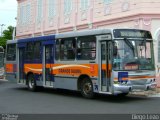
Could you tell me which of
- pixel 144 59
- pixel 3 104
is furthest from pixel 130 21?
pixel 3 104

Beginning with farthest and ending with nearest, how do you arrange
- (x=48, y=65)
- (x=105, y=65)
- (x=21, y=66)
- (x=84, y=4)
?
(x=84, y=4) → (x=21, y=66) → (x=48, y=65) → (x=105, y=65)

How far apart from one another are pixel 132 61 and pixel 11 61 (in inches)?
378

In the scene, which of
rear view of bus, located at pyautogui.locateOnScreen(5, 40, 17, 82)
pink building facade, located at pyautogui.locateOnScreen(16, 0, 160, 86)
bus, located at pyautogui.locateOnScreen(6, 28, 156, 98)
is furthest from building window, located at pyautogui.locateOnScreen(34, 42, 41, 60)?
pink building facade, located at pyautogui.locateOnScreen(16, 0, 160, 86)

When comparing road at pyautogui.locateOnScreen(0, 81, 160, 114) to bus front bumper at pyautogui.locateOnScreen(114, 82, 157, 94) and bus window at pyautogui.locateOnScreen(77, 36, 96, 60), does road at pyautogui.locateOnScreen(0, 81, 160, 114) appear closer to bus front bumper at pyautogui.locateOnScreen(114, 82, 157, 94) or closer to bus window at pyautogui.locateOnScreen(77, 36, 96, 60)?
bus front bumper at pyautogui.locateOnScreen(114, 82, 157, 94)

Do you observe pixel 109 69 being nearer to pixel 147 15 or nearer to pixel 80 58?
pixel 80 58

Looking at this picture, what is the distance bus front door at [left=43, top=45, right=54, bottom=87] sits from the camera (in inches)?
713

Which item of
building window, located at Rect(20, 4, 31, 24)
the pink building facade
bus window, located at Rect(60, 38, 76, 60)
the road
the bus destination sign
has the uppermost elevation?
building window, located at Rect(20, 4, 31, 24)

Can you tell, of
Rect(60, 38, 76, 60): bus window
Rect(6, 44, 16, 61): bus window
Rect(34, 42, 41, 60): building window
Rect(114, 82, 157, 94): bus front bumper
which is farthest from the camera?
Rect(6, 44, 16, 61): bus window

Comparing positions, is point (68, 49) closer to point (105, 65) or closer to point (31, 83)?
point (105, 65)

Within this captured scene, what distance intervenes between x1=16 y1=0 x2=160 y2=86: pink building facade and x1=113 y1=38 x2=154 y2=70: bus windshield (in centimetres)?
909

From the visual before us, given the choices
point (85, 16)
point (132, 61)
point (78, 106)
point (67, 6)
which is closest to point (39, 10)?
point (67, 6)

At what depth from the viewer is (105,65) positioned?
48.0 ft

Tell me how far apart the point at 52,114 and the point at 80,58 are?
4.99 meters

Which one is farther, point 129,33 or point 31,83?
point 31,83
